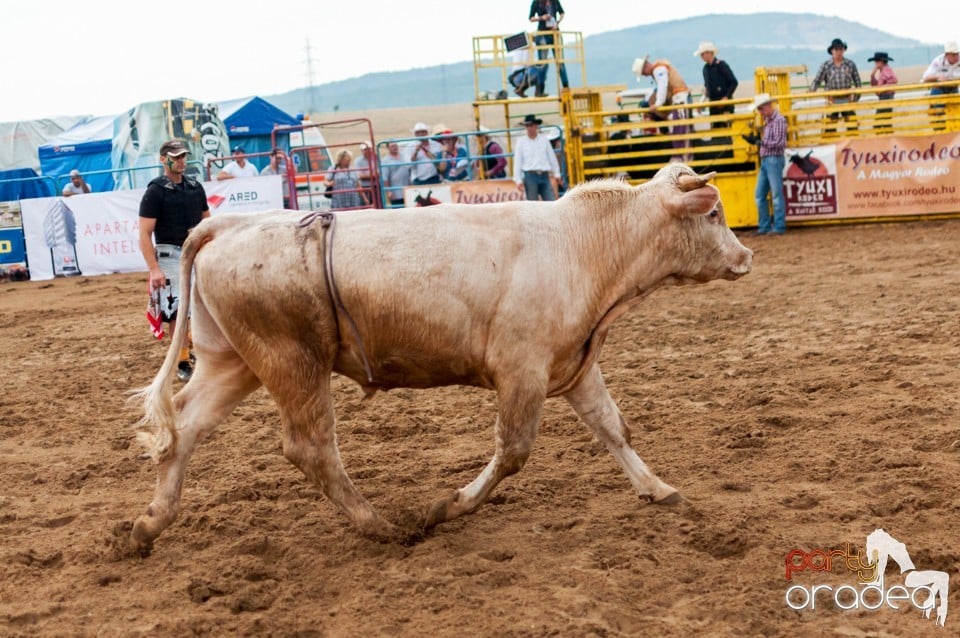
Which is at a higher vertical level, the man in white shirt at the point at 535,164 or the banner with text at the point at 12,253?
the man in white shirt at the point at 535,164

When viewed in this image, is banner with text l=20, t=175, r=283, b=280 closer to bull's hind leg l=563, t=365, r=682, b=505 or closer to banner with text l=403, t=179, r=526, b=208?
banner with text l=403, t=179, r=526, b=208

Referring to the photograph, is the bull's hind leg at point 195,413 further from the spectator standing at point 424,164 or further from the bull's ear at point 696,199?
the spectator standing at point 424,164

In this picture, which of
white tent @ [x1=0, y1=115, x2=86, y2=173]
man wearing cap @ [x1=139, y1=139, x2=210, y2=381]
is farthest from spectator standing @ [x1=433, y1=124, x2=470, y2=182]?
white tent @ [x1=0, y1=115, x2=86, y2=173]

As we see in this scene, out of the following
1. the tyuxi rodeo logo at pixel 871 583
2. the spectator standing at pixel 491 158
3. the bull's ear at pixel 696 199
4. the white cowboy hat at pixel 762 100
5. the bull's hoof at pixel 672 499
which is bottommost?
the tyuxi rodeo logo at pixel 871 583

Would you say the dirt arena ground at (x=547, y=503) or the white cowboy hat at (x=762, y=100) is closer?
the dirt arena ground at (x=547, y=503)

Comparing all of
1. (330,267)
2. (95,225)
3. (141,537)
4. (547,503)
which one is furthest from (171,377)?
(95,225)

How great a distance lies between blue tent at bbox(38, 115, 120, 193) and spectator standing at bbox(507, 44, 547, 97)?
11.5 metres

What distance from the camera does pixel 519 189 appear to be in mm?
14930

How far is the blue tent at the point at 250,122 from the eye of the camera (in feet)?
77.9

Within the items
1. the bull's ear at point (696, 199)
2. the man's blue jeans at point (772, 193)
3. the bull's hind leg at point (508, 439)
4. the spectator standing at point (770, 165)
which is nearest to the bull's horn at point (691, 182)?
the bull's ear at point (696, 199)

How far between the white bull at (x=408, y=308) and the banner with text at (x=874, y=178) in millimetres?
10472

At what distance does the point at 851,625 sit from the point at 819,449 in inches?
72.9

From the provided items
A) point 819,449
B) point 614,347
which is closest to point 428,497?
point 819,449

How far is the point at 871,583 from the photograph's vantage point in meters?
3.56
